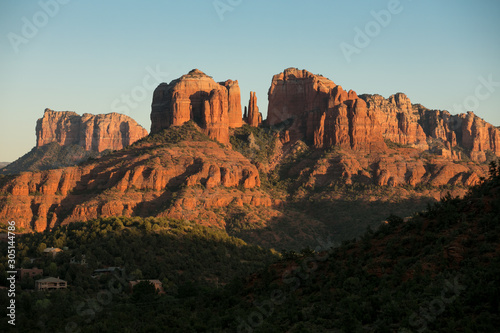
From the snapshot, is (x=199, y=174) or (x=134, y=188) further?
(x=199, y=174)

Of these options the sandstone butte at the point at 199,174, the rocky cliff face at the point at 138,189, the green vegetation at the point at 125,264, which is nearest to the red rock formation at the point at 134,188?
the rocky cliff face at the point at 138,189

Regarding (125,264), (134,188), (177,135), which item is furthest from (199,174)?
(125,264)

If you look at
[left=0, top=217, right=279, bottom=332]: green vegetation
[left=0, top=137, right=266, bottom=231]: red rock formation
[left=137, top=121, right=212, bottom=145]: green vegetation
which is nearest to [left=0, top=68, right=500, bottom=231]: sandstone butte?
[left=0, top=137, right=266, bottom=231]: red rock formation

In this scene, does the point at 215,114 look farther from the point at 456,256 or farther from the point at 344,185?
the point at 456,256

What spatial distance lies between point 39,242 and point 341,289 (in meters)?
56.2

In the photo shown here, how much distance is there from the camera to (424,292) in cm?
3425

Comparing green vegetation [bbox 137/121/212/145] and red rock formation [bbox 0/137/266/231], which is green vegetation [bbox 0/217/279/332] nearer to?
red rock formation [bbox 0/137/266/231]

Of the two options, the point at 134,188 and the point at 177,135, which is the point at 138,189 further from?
the point at 177,135

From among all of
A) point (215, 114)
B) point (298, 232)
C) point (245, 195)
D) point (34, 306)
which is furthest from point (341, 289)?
point (215, 114)

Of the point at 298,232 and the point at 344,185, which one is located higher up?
the point at 344,185

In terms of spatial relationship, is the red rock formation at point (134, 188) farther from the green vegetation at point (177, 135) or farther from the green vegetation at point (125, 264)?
the green vegetation at point (125, 264)

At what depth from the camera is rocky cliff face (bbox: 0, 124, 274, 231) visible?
147 meters

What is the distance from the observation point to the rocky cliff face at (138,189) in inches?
5778

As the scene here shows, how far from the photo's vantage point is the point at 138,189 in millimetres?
156000
